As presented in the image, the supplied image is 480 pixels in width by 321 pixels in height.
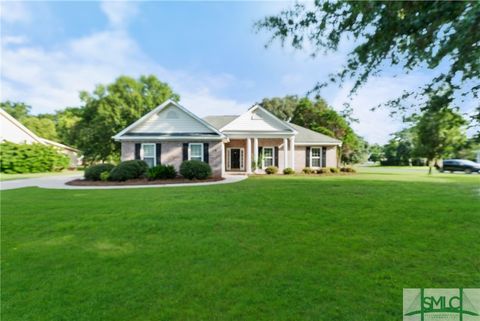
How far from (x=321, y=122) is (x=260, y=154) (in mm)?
11782

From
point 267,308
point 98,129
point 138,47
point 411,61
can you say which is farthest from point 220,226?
point 98,129

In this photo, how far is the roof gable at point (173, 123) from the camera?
54.9 feet

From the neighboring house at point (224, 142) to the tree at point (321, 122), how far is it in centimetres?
303

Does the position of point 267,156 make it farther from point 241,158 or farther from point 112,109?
point 112,109

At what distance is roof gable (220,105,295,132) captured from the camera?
20.0 metres

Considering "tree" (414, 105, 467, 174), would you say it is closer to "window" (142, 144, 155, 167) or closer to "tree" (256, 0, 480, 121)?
"tree" (256, 0, 480, 121)

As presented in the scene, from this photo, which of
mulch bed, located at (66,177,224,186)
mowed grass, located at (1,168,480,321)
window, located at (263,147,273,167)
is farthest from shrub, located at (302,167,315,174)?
mowed grass, located at (1,168,480,321)

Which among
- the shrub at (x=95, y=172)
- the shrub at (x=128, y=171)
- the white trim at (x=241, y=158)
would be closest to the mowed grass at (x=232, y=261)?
the shrub at (x=128, y=171)

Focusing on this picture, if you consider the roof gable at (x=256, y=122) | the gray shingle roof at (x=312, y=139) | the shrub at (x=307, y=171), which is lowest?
the shrub at (x=307, y=171)

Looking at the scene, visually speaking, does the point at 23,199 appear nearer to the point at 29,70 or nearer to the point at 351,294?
the point at 29,70

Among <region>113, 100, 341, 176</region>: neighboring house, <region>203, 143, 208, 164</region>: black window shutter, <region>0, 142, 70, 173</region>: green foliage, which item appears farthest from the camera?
<region>0, 142, 70, 173</region>: green foliage

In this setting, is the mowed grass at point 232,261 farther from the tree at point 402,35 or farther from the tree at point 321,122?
the tree at point 321,122

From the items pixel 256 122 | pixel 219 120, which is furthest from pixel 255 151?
pixel 219 120

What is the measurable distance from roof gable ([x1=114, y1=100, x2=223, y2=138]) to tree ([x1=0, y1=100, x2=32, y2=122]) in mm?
54353
